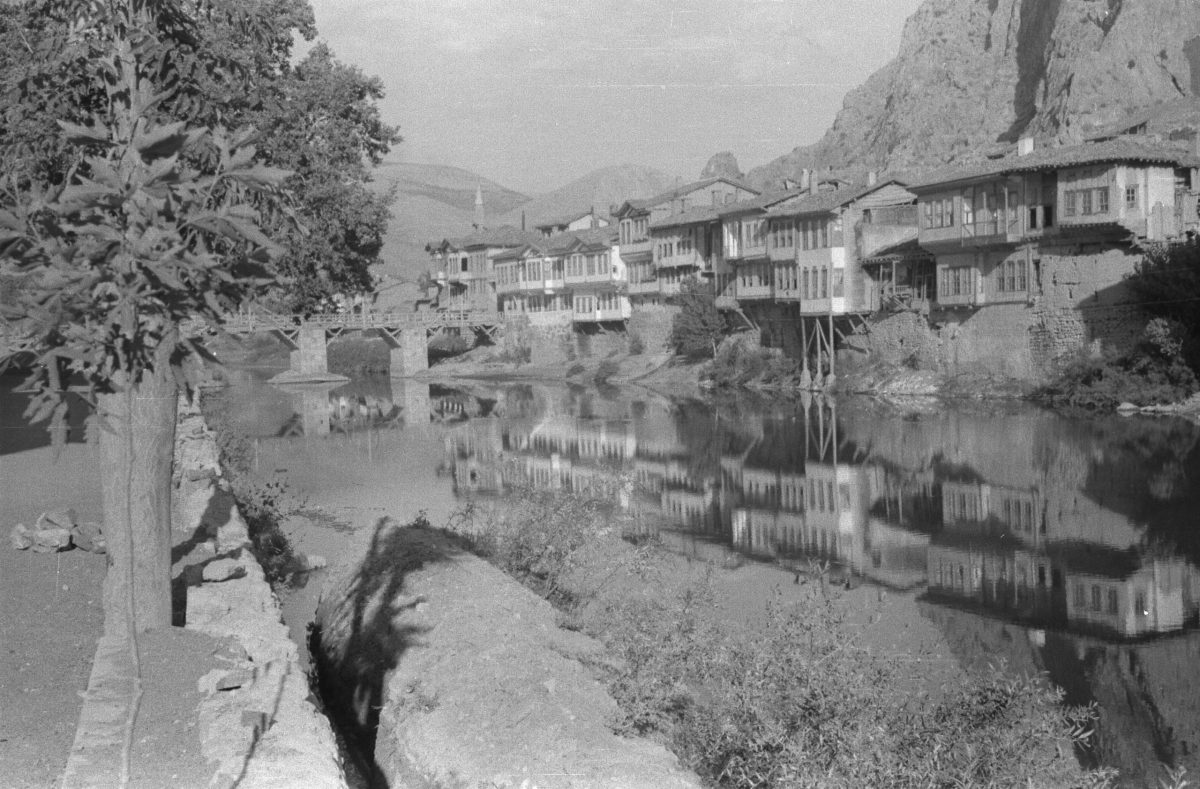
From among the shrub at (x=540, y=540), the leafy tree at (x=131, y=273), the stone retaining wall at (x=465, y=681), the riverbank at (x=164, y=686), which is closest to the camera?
the riverbank at (x=164, y=686)

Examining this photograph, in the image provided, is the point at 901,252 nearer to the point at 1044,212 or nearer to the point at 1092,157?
the point at 1044,212

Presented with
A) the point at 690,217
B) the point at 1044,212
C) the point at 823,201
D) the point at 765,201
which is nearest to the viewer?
the point at 1044,212

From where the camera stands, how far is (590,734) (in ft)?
29.2

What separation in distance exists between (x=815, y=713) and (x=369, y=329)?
71626 millimetres

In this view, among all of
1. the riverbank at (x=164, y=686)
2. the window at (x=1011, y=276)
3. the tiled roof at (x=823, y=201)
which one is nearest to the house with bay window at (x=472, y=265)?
the tiled roof at (x=823, y=201)

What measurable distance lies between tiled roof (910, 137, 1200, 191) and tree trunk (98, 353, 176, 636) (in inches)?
1509

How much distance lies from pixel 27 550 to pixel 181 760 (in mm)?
6379

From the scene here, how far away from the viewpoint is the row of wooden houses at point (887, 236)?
42.4 metres

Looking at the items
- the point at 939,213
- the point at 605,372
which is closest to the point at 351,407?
the point at 605,372

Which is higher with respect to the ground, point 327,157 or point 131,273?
point 327,157

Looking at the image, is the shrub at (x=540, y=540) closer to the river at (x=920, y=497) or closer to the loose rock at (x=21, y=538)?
the river at (x=920, y=497)

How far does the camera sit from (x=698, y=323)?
62.9m

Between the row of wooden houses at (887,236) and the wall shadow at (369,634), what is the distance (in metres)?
33.5

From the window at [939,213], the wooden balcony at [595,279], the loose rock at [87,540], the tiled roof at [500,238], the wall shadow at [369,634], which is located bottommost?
the wall shadow at [369,634]
